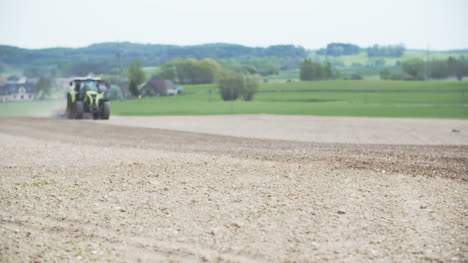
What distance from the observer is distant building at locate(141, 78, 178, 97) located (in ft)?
227

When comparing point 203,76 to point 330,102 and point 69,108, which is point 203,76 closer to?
point 330,102

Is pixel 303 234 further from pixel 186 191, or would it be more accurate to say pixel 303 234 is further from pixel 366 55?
pixel 366 55

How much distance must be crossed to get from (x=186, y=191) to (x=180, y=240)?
9.32ft

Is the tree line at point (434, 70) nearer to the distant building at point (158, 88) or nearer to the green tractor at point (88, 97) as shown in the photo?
the distant building at point (158, 88)

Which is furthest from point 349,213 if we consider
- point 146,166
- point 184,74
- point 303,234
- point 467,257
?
point 184,74

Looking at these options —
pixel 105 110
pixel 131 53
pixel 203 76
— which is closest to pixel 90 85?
pixel 105 110

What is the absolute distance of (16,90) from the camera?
52719mm

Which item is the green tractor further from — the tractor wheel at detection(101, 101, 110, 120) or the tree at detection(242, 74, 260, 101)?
the tree at detection(242, 74, 260, 101)

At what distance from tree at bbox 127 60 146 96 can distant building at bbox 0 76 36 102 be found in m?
17.7

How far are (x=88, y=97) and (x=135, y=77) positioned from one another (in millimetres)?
40990

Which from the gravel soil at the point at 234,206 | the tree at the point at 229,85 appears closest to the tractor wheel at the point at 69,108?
the gravel soil at the point at 234,206

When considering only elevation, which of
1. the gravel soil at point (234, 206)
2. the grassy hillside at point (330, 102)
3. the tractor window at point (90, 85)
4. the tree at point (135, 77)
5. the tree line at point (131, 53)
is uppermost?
the tree line at point (131, 53)

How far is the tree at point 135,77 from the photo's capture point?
69188mm

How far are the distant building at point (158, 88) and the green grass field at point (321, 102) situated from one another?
2.32 meters
